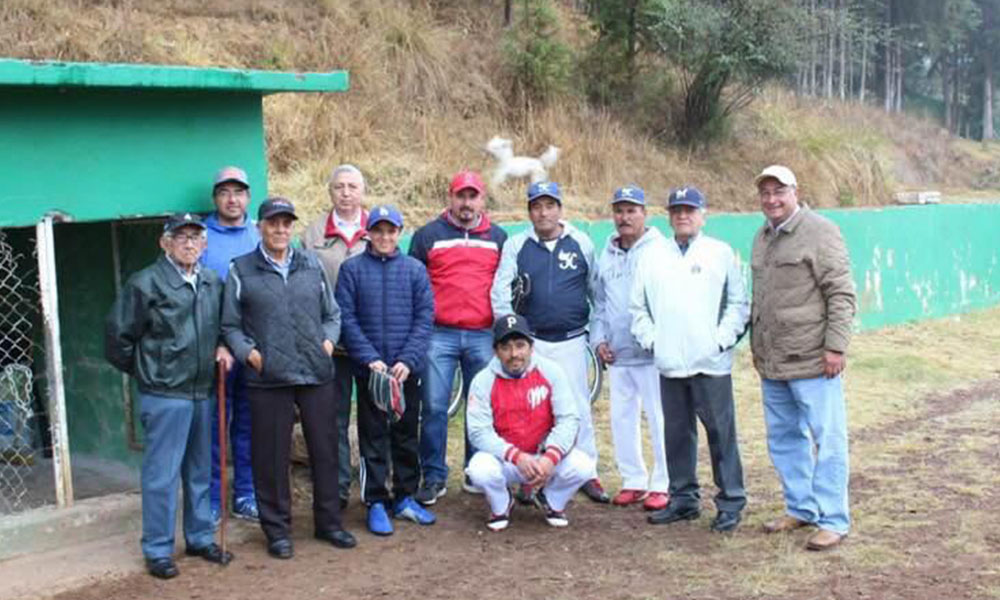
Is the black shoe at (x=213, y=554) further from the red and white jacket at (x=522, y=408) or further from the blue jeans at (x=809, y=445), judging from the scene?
the blue jeans at (x=809, y=445)

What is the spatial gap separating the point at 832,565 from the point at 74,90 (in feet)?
14.0

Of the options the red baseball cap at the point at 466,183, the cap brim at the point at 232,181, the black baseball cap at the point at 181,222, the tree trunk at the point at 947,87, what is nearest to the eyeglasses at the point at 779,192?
the red baseball cap at the point at 466,183

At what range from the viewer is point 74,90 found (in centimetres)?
539

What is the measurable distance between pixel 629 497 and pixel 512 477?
935 millimetres

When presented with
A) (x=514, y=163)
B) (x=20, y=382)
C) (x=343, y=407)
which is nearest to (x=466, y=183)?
(x=343, y=407)

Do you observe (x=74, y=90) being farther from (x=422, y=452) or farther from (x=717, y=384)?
(x=717, y=384)

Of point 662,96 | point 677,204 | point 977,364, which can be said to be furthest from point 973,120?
point 677,204

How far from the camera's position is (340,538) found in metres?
5.65

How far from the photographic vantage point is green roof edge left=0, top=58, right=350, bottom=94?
16.2 feet

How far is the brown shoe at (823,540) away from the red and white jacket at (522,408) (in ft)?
4.22

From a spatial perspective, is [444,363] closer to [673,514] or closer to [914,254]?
[673,514]

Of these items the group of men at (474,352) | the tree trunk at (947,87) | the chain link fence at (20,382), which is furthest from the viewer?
the tree trunk at (947,87)

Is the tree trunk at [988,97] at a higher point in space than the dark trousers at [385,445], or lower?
higher

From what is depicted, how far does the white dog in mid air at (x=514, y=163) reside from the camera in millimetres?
13281
